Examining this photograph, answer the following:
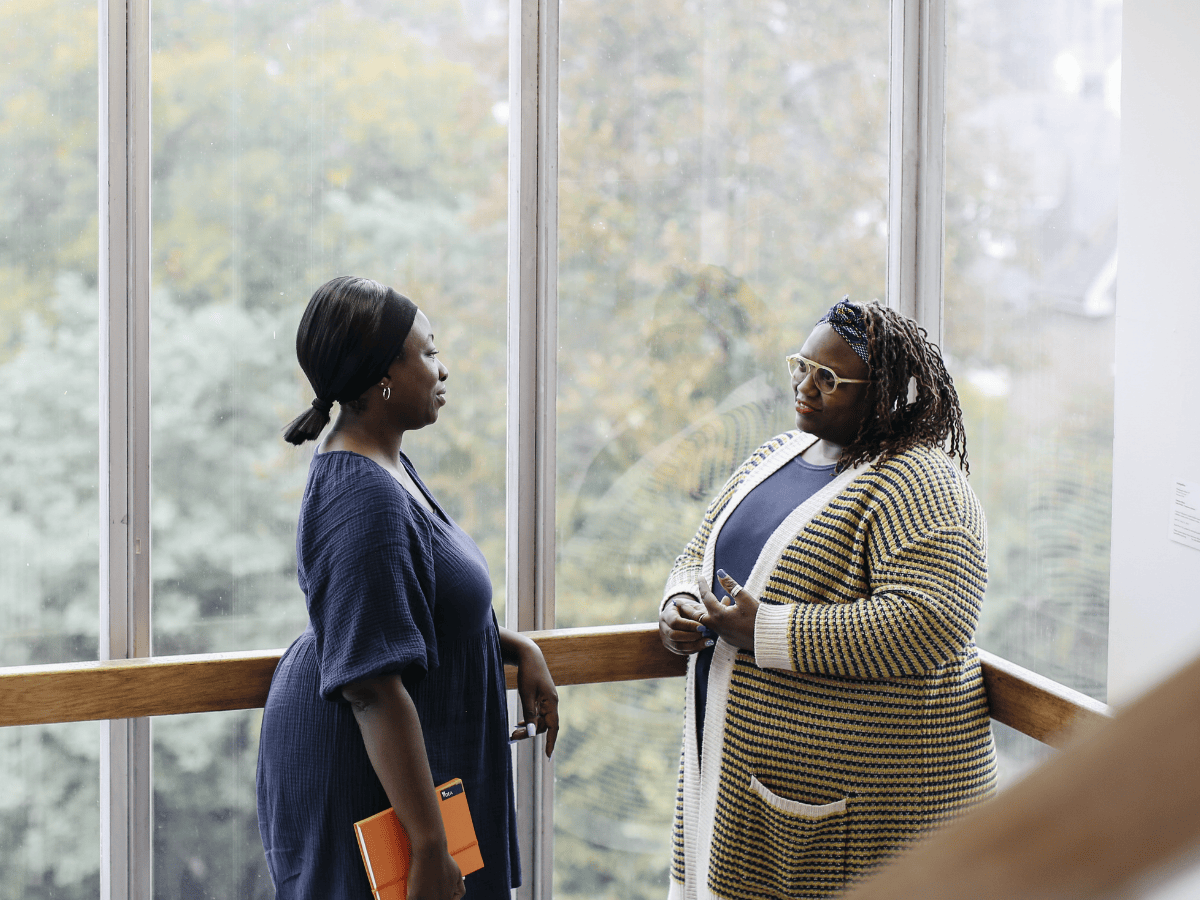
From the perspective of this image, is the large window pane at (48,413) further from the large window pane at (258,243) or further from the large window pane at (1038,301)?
the large window pane at (1038,301)

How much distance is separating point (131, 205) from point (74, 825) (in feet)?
4.15

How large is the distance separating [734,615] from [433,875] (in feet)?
2.17

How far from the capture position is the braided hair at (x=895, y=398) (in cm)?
187

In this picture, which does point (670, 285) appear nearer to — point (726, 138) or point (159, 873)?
point (726, 138)

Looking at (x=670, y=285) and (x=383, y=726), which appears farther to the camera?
(x=670, y=285)

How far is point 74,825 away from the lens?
211 centimetres

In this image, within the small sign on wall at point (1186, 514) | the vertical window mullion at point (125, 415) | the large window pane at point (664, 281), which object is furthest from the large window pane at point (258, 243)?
the small sign on wall at point (1186, 514)

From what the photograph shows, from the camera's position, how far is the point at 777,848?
1800 mm

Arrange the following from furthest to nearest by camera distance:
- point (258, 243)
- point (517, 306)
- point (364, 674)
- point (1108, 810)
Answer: point (517, 306) → point (258, 243) → point (364, 674) → point (1108, 810)

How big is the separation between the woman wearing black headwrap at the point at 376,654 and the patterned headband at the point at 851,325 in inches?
29.5

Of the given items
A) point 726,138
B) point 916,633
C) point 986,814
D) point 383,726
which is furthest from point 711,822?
point 986,814

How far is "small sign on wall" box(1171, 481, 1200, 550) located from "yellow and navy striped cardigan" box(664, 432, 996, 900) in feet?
0.98

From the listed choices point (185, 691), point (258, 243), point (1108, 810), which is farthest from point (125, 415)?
point (1108, 810)

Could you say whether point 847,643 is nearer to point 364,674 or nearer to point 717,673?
point 717,673
